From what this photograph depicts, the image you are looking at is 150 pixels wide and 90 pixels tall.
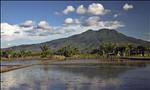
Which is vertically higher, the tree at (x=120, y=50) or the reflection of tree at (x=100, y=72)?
the tree at (x=120, y=50)

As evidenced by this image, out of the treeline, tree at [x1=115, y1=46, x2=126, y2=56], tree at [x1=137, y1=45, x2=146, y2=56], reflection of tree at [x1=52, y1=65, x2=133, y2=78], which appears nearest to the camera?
reflection of tree at [x1=52, y1=65, x2=133, y2=78]

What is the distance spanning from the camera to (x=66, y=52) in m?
170

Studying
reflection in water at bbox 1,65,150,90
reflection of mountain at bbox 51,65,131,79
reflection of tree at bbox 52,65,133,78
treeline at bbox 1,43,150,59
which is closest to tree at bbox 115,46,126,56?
treeline at bbox 1,43,150,59

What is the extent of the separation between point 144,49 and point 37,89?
4642 inches

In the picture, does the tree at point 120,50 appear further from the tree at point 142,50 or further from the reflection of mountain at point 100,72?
the reflection of mountain at point 100,72

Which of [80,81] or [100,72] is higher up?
[100,72]

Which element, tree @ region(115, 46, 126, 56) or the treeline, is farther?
tree @ region(115, 46, 126, 56)

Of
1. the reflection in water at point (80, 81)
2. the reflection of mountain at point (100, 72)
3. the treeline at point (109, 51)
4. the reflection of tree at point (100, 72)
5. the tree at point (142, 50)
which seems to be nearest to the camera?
the reflection in water at point (80, 81)

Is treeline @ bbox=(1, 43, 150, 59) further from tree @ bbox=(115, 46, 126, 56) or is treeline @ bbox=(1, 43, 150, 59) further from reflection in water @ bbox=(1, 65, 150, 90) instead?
reflection in water @ bbox=(1, 65, 150, 90)

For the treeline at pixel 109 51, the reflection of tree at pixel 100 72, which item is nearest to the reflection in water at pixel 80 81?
the reflection of tree at pixel 100 72

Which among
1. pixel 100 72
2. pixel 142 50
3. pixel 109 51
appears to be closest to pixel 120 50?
pixel 109 51

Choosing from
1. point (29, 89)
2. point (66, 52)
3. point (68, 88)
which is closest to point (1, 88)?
point (29, 89)

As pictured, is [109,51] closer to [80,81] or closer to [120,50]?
[120,50]

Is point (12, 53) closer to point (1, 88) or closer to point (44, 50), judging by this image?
point (44, 50)
